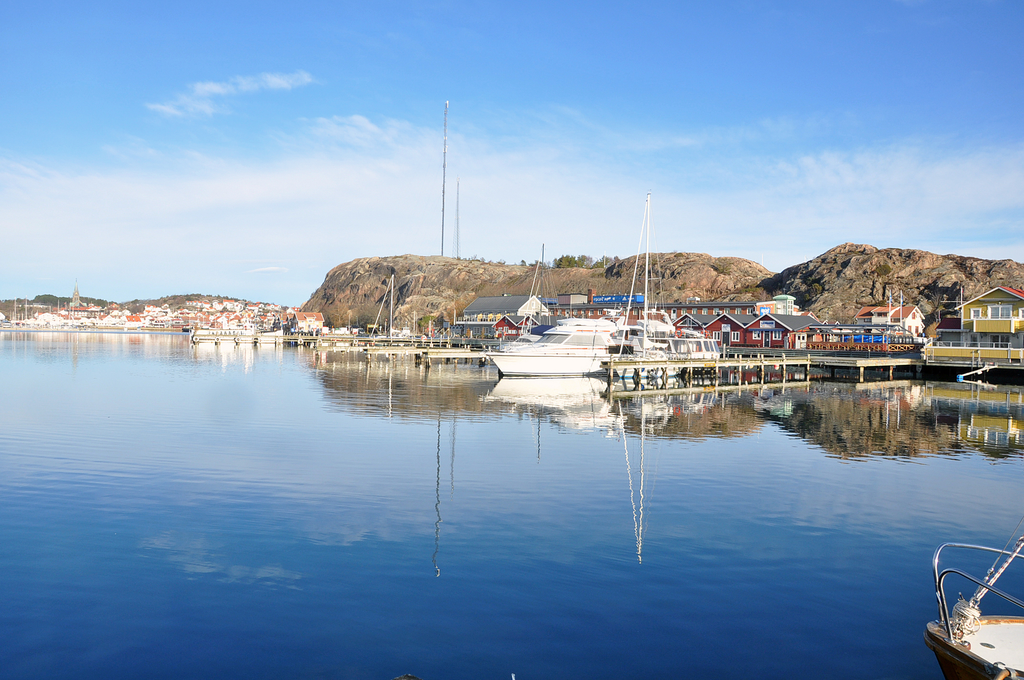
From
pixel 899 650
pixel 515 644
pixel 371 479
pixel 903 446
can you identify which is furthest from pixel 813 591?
pixel 903 446

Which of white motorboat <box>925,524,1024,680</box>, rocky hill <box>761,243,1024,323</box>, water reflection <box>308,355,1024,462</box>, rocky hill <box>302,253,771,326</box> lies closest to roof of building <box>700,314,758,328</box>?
water reflection <box>308,355,1024,462</box>

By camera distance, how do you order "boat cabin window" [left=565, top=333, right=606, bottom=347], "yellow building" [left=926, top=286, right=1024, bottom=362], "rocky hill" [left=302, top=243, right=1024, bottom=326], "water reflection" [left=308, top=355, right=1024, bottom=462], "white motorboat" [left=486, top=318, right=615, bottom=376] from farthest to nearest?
"rocky hill" [left=302, top=243, right=1024, bottom=326], "yellow building" [left=926, top=286, right=1024, bottom=362], "boat cabin window" [left=565, top=333, right=606, bottom=347], "white motorboat" [left=486, top=318, right=615, bottom=376], "water reflection" [left=308, top=355, right=1024, bottom=462]

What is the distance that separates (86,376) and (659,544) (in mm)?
46236

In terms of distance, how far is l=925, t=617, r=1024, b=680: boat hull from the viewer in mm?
6547

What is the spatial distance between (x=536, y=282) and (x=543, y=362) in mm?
93882

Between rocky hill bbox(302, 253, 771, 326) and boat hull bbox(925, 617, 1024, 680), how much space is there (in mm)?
134566

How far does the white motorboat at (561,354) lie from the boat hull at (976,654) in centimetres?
4132

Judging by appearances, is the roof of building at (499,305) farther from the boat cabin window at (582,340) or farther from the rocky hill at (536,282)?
the boat cabin window at (582,340)

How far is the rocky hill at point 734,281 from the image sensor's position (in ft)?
403

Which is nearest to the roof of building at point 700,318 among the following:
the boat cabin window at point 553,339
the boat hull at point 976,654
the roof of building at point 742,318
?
the roof of building at point 742,318

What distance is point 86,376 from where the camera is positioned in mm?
46094

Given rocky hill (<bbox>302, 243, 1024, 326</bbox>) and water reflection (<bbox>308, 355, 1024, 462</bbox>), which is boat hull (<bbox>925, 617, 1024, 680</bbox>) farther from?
rocky hill (<bbox>302, 243, 1024, 326</bbox>)

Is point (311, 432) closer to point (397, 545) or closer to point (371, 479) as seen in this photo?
point (371, 479)

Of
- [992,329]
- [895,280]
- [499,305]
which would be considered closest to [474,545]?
[992,329]
